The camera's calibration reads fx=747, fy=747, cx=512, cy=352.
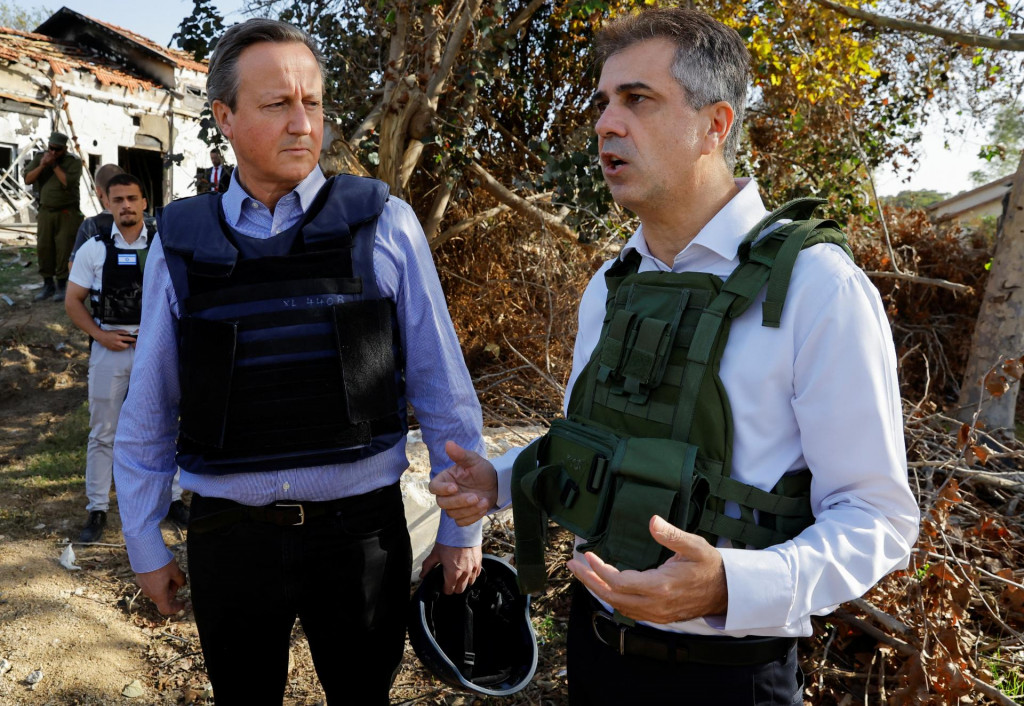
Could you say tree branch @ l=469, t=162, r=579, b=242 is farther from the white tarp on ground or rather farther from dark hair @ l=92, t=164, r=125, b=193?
the white tarp on ground

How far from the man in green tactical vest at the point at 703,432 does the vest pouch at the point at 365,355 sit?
1.13 feet

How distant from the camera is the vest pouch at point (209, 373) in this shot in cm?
174

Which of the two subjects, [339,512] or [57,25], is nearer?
[339,512]

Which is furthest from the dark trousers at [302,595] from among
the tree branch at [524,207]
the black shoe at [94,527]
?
the tree branch at [524,207]

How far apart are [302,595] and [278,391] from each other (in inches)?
19.5

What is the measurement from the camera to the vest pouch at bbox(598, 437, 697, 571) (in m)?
1.20

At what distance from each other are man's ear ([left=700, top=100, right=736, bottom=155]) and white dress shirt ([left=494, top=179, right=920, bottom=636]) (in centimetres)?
31

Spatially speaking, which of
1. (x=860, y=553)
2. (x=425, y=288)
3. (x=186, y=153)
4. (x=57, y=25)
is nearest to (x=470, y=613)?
(x=425, y=288)

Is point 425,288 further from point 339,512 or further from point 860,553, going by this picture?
point 860,553

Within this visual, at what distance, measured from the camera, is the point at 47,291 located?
8.48 meters

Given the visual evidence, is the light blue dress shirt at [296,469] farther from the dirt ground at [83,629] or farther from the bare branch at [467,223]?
the bare branch at [467,223]

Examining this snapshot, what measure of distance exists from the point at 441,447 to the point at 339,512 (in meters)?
0.32

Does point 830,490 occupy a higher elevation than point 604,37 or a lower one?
lower

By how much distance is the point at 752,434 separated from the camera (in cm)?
125
